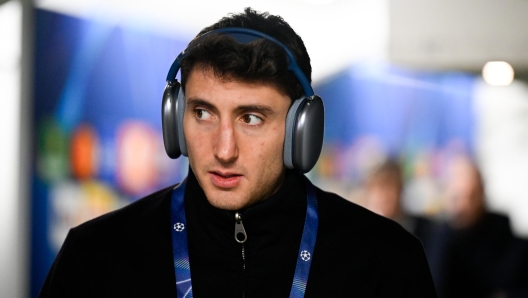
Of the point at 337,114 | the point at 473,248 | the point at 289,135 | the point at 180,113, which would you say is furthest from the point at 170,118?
the point at 473,248

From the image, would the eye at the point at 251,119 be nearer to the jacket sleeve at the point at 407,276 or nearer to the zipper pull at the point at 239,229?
the zipper pull at the point at 239,229

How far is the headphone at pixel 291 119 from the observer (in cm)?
163

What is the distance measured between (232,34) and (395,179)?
2726 mm

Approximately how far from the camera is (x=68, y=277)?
5.56ft

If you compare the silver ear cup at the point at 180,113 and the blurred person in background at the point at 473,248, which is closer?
the silver ear cup at the point at 180,113

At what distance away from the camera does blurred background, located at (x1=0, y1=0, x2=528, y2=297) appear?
3.87 meters

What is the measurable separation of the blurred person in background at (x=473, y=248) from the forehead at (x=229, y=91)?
2763mm

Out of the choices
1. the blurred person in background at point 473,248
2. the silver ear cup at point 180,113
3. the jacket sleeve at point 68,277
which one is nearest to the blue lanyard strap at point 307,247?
the silver ear cup at point 180,113

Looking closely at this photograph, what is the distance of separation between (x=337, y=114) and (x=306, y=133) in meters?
2.55

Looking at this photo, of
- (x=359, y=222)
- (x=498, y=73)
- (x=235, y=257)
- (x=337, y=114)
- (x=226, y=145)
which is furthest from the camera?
(x=498, y=73)

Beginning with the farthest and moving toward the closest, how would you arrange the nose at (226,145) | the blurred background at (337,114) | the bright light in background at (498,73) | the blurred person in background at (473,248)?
the bright light in background at (498,73), the blurred person in background at (473,248), the blurred background at (337,114), the nose at (226,145)

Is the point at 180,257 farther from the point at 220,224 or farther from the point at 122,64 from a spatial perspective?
the point at 122,64

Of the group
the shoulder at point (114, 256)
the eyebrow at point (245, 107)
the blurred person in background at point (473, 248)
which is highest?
the eyebrow at point (245, 107)

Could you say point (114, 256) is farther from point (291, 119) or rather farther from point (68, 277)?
point (291, 119)
